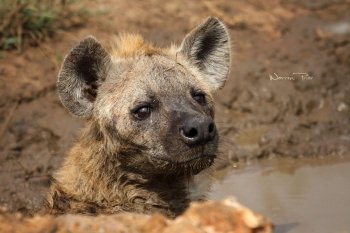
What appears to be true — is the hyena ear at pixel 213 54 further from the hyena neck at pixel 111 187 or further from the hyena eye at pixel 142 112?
the hyena neck at pixel 111 187

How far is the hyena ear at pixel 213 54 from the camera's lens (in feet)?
16.8

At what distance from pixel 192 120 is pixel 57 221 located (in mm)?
1157

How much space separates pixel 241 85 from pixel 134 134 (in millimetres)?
3126

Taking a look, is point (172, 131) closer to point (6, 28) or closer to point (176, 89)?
point (176, 89)

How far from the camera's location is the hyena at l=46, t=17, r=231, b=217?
4277mm

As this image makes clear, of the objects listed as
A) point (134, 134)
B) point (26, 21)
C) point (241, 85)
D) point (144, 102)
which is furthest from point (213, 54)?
point (26, 21)

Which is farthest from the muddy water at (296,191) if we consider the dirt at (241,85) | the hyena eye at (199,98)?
the hyena eye at (199,98)

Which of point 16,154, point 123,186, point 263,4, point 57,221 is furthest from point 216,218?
point 263,4

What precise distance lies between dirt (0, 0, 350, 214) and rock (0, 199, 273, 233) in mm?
2674

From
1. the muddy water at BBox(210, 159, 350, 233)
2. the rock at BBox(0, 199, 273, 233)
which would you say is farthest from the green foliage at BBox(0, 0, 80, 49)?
the rock at BBox(0, 199, 273, 233)

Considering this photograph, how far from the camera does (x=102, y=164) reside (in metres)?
4.48

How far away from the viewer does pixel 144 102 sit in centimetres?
448
